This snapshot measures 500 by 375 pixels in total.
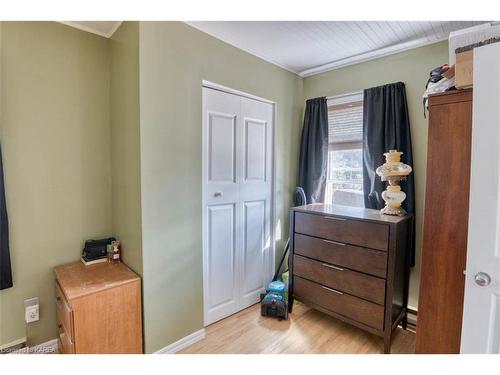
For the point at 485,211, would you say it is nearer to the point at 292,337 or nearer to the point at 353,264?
the point at 353,264

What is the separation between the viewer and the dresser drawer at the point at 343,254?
1799mm

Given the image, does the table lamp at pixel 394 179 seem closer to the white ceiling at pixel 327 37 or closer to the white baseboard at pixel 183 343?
the white ceiling at pixel 327 37

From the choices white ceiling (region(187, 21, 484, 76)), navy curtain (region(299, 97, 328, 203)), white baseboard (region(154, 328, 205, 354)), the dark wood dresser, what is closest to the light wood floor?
white baseboard (region(154, 328, 205, 354))

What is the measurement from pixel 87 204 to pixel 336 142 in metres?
2.31

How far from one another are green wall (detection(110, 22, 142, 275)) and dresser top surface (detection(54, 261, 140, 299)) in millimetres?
79

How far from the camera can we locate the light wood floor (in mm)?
1864

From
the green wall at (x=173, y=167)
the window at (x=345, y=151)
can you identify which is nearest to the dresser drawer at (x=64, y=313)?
the green wall at (x=173, y=167)

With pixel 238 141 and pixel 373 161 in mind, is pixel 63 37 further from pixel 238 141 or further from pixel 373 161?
pixel 373 161

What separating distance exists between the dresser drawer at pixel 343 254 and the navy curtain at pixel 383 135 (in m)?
0.49

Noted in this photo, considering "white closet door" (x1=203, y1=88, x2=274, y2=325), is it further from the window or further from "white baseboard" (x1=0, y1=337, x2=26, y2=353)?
"white baseboard" (x1=0, y1=337, x2=26, y2=353)

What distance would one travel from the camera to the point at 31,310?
1737 millimetres

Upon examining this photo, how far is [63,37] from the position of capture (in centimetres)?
179
